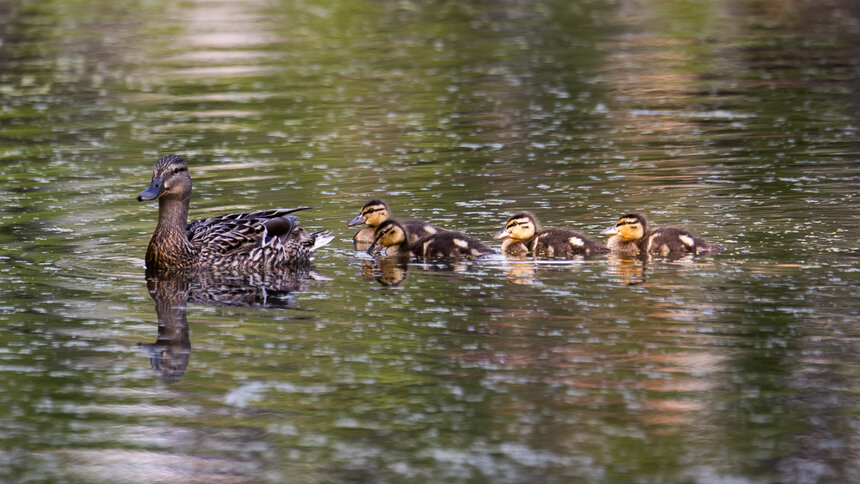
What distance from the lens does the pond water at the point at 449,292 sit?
6.13 meters

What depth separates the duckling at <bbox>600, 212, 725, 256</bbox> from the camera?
9555 millimetres

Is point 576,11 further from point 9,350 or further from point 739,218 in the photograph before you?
point 9,350

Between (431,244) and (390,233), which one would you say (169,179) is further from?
(431,244)

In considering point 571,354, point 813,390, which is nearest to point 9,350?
point 571,354

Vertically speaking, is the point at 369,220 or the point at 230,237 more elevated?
the point at 369,220

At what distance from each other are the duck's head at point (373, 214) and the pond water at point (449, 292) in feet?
1.27

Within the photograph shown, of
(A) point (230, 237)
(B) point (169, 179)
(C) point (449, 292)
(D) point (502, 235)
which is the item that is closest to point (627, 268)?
(D) point (502, 235)

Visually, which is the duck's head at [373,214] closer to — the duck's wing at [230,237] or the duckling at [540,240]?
the duck's wing at [230,237]

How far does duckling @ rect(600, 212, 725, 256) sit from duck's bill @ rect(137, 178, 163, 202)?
3310 millimetres

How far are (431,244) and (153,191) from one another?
6.89 ft

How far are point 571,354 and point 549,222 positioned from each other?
12.2ft

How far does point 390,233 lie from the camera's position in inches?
401

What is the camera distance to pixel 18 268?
9930mm

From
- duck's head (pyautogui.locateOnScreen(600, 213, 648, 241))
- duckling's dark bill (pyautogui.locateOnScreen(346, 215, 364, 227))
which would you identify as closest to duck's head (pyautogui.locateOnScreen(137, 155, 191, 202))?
duckling's dark bill (pyautogui.locateOnScreen(346, 215, 364, 227))
